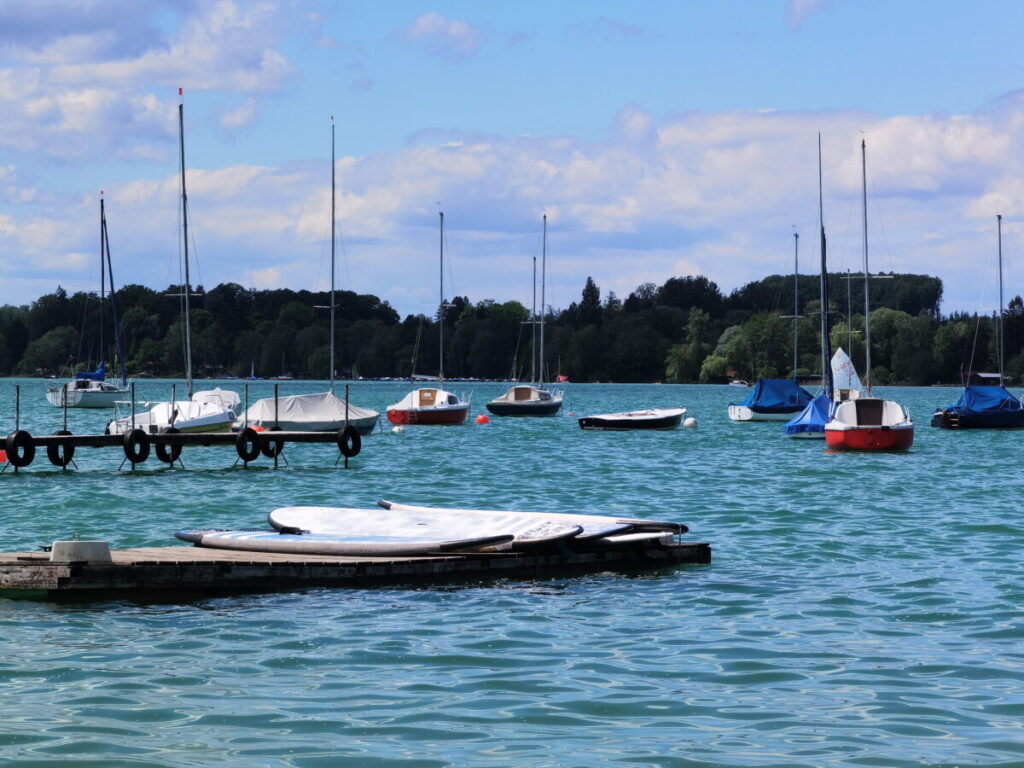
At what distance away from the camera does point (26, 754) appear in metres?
11.0

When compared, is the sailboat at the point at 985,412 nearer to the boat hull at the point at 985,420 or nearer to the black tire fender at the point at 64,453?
the boat hull at the point at 985,420

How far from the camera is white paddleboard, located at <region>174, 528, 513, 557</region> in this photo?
19609 mm

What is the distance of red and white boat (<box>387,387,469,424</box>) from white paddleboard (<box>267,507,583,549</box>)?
56667 millimetres

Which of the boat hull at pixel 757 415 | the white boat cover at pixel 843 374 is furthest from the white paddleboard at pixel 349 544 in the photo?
the boat hull at pixel 757 415

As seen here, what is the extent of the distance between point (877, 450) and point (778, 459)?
183 inches

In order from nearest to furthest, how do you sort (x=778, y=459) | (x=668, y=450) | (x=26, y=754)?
(x=26, y=754) → (x=778, y=459) → (x=668, y=450)

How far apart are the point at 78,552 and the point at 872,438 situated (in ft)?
135

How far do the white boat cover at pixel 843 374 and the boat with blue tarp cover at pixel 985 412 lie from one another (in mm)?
7289

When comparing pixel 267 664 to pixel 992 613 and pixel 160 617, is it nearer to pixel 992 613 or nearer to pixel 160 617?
pixel 160 617

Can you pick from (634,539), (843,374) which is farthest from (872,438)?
(634,539)

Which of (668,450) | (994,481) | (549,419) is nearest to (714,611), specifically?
(994,481)

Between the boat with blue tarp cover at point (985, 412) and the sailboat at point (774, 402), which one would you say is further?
the sailboat at point (774, 402)

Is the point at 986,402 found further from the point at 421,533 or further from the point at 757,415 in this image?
the point at 421,533

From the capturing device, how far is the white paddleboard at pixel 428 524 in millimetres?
20547
